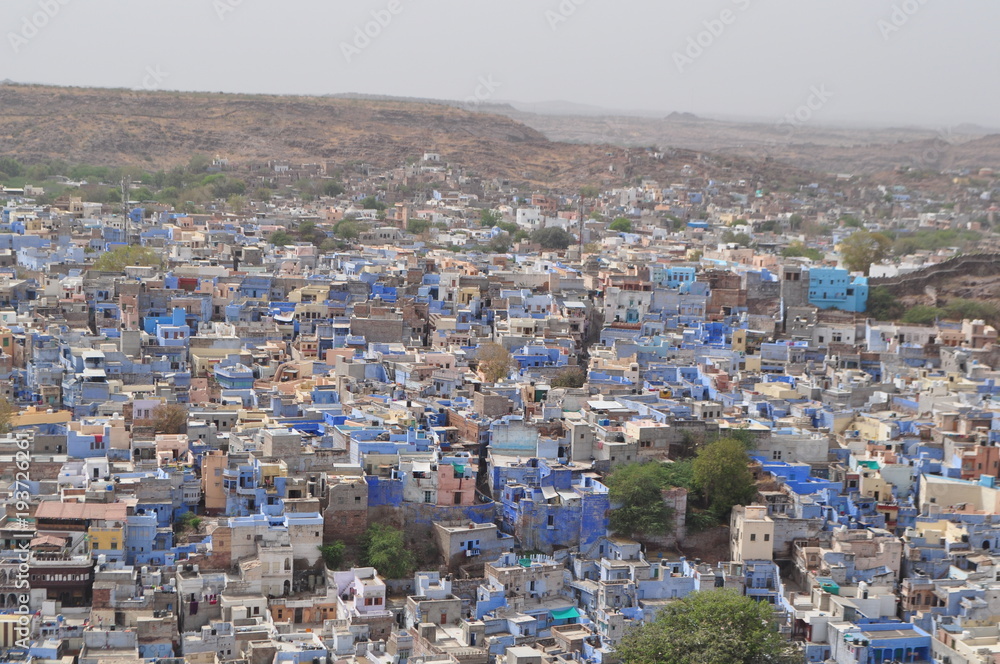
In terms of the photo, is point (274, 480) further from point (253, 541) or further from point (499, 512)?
point (499, 512)

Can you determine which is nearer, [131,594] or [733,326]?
[131,594]

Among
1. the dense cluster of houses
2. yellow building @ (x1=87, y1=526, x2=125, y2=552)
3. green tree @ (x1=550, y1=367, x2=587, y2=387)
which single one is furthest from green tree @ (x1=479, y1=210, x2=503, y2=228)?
yellow building @ (x1=87, y1=526, x2=125, y2=552)

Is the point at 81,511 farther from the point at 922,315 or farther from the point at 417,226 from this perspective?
the point at 417,226

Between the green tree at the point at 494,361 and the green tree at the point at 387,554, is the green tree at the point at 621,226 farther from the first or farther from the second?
the green tree at the point at 387,554

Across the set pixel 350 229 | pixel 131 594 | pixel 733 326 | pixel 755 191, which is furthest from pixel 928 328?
pixel 755 191

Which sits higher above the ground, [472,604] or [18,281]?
[18,281]

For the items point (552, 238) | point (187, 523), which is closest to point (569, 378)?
point (187, 523)
